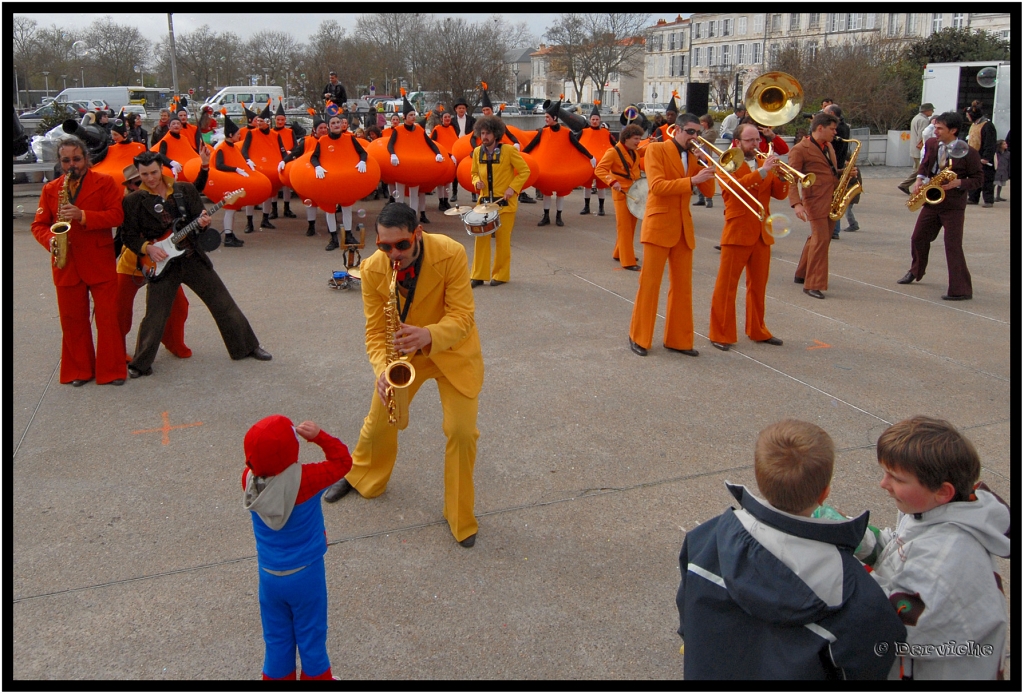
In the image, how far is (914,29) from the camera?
1689 inches

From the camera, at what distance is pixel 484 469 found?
466 centimetres

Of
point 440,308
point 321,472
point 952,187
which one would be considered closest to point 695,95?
point 952,187

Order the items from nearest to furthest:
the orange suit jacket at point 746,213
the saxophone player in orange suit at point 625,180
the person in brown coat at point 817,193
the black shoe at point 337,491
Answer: the black shoe at point 337,491
the orange suit jacket at point 746,213
the person in brown coat at point 817,193
the saxophone player in orange suit at point 625,180

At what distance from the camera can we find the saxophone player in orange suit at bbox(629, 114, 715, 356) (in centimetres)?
629

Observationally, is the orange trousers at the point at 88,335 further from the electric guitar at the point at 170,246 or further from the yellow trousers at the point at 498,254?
the yellow trousers at the point at 498,254

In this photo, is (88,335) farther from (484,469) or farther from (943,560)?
(943,560)

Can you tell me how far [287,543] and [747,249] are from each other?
5.08 meters

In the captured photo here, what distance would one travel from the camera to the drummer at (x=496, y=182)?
344 inches

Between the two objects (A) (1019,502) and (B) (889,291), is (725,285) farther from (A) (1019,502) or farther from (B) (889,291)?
(A) (1019,502)

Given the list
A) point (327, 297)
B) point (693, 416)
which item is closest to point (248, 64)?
point (327, 297)

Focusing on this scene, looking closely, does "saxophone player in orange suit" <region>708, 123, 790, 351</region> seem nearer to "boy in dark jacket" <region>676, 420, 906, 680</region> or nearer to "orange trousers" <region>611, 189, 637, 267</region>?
"orange trousers" <region>611, 189, 637, 267</region>

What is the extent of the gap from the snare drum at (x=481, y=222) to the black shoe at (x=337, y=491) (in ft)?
14.3

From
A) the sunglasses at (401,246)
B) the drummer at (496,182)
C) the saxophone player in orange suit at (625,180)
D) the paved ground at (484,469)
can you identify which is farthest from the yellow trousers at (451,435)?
the saxophone player in orange suit at (625,180)

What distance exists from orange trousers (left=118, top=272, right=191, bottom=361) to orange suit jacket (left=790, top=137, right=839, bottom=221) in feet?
19.2
